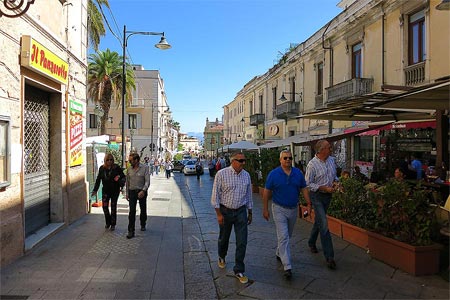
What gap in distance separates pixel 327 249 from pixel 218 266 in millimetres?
1508

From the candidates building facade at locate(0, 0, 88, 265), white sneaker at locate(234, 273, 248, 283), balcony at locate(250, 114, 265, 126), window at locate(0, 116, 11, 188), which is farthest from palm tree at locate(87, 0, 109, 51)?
balcony at locate(250, 114, 265, 126)

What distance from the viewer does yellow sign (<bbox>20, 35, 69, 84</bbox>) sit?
579 centimetres

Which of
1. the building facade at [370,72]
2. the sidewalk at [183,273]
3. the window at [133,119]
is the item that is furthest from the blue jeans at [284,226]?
the window at [133,119]

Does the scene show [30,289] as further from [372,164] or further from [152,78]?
[152,78]

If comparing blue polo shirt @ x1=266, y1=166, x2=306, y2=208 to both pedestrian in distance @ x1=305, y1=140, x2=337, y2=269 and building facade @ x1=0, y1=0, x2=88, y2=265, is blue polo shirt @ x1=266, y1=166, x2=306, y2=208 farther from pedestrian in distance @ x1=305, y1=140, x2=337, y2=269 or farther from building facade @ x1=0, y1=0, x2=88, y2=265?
building facade @ x1=0, y1=0, x2=88, y2=265

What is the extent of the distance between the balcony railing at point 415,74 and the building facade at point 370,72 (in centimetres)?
3

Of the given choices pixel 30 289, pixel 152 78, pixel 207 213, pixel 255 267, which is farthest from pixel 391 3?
pixel 152 78

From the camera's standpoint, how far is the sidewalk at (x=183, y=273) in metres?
4.34

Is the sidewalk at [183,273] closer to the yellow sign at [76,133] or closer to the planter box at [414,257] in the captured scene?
the planter box at [414,257]

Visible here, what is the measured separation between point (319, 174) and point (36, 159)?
5242 millimetres

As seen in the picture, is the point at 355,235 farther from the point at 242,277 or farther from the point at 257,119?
the point at 257,119

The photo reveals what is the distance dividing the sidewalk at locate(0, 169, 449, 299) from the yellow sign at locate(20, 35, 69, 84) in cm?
294

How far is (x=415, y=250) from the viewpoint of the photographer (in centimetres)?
476

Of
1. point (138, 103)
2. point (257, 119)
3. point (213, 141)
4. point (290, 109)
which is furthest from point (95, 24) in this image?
point (213, 141)
